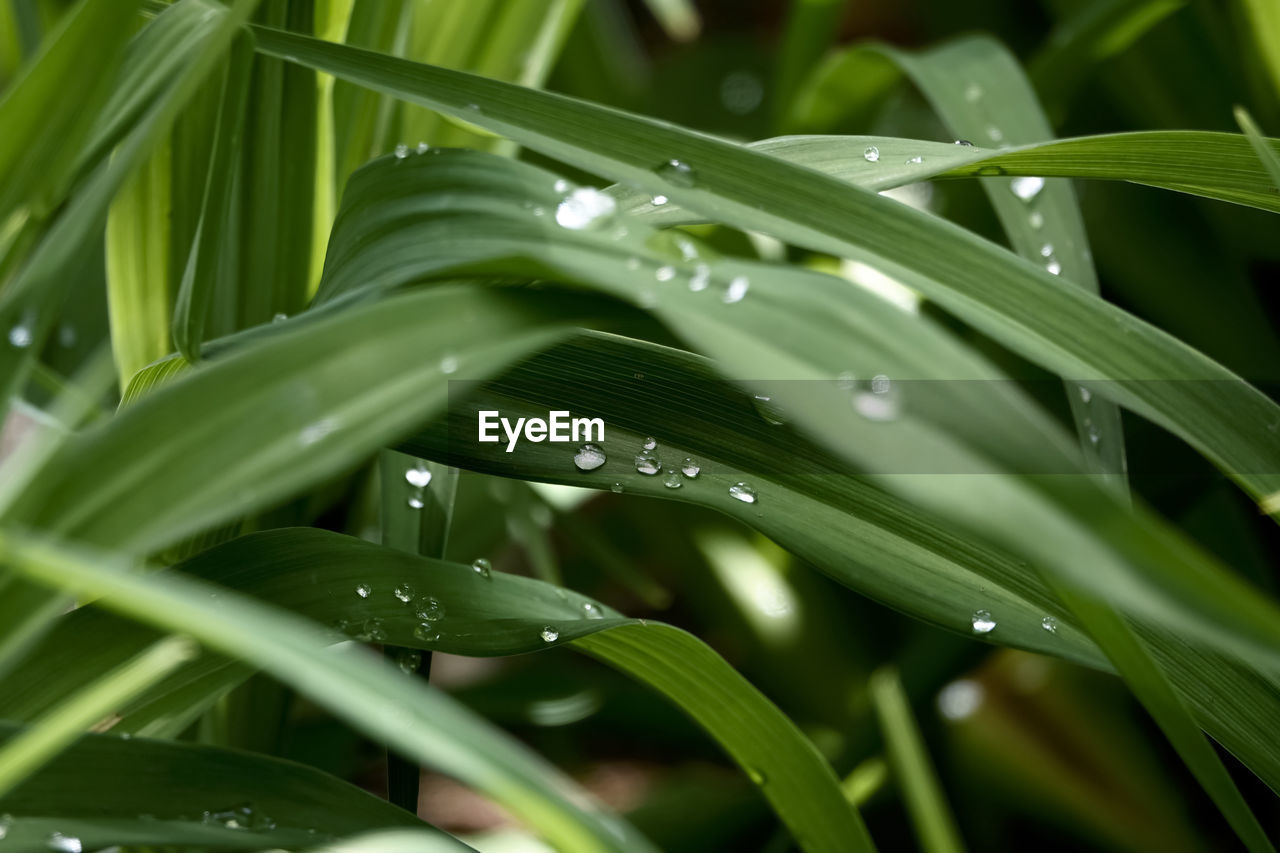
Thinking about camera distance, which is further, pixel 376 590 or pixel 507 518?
pixel 507 518

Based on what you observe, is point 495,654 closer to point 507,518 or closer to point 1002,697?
point 507,518

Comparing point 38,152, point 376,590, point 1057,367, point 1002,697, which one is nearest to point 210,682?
point 376,590

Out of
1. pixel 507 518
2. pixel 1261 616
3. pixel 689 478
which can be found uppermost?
pixel 507 518

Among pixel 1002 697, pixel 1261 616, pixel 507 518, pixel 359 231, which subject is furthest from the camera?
pixel 1002 697

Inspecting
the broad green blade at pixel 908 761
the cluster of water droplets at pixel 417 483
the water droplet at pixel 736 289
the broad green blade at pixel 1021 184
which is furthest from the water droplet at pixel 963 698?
the water droplet at pixel 736 289

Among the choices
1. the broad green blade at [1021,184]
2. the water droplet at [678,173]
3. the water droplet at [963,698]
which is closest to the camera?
the water droplet at [678,173]

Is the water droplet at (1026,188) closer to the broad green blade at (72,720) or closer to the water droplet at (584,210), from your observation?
the water droplet at (584,210)

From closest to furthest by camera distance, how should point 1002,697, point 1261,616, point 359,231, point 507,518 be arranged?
point 1261,616
point 359,231
point 507,518
point 1002,697
